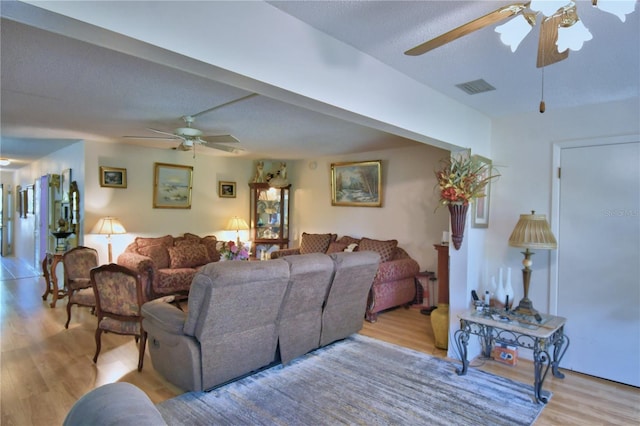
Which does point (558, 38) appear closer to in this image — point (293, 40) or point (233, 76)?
point (293, 40)

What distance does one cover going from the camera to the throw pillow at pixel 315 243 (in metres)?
6.54

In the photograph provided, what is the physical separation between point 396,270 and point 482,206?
175 cm

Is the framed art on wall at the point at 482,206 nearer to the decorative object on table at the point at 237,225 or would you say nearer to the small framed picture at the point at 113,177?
the decorative object on table at the point at 237,225

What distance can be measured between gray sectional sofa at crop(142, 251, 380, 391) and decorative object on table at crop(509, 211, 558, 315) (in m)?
1.47

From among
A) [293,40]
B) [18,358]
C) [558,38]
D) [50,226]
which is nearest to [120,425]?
[293,40]

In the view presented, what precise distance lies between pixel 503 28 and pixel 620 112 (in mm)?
2608

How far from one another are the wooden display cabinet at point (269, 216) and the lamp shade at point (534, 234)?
4959 mm

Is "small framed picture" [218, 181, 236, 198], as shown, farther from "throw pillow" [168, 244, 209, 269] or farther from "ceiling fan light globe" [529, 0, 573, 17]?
"ceiling fan light globe" [529, 0, 573, 17]

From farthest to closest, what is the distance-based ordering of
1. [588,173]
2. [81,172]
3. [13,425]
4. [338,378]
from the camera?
[81,172]
[588,173]
[338,378]
[13,425]

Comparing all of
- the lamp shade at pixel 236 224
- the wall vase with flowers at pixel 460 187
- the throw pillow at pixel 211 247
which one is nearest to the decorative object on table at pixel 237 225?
the lamp shade at pixel 236 224

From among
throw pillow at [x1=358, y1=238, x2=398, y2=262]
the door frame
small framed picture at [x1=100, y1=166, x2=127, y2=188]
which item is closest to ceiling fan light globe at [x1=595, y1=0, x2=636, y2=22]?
the door frame

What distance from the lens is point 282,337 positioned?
328cm

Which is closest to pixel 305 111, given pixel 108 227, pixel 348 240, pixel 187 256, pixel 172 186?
pixel 348 240

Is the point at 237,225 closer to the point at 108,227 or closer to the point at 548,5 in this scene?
the point at 108,227
